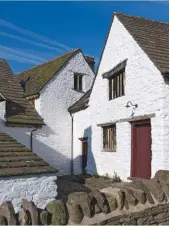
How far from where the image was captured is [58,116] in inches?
707

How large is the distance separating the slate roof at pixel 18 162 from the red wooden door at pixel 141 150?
4.14m

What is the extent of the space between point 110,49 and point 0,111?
5738 mm

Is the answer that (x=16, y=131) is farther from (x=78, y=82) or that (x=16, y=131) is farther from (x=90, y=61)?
(x=90, y=61)

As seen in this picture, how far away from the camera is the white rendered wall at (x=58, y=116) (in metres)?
17.1

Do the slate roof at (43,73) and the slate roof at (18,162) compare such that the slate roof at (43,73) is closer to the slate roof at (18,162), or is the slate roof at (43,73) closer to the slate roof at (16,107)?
the slate roof at (16,107)

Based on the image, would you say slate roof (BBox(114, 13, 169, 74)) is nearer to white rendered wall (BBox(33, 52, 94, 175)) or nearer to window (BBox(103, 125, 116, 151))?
window (BBox(103, 125, 116, 151))

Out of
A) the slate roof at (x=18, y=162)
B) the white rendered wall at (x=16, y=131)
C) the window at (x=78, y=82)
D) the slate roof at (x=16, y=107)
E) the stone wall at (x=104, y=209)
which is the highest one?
the window at (x=78, y=82)

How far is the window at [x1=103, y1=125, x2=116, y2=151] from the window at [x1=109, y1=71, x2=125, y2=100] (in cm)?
141

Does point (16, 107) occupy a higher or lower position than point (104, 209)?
higher

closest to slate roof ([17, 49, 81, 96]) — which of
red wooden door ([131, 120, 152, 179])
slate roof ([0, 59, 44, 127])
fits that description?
slate roof ([0, 59, 44, 127])

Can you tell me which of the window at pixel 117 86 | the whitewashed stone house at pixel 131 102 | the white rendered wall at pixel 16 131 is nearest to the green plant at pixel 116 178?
the whitewashed stone house at pixel 131 102

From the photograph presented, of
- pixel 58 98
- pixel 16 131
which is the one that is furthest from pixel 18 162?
pixel 58 98

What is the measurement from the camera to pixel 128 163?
11.5 meters

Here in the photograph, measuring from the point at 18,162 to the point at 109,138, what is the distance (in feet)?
21.1
